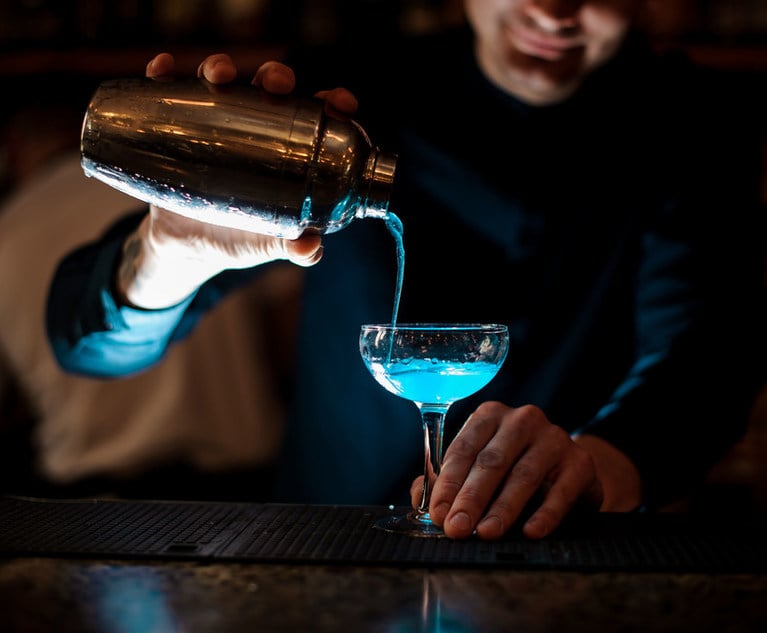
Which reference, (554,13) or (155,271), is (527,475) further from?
(554,13)

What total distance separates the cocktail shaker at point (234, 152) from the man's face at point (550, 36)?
759mm

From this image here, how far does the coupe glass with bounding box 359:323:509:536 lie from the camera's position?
1.15 metres

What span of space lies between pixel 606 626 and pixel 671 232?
1.26m

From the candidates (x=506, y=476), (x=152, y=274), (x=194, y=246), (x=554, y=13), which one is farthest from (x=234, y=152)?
(x=554, y=13)

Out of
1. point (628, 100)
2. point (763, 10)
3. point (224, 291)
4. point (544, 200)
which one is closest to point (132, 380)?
point (224, 291)

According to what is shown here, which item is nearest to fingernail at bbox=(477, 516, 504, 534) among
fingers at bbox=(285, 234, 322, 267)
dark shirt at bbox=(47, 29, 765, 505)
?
fingers at bbox=(285, 234, 322, 267)

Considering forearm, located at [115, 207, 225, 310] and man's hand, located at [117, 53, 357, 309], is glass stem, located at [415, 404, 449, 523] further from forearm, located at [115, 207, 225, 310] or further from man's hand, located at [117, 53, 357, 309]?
forearm, located at [115, 207, 225, 310]

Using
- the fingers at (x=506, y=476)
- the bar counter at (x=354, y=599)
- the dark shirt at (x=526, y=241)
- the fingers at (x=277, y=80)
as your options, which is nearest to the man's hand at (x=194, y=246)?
the fingers at (x=277, y=80)

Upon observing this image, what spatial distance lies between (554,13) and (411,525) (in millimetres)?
1001

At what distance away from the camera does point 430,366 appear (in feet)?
3.80

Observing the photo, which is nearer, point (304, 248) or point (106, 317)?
point (304, 248)

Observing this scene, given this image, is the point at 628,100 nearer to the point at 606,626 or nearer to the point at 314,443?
the point at 314,443

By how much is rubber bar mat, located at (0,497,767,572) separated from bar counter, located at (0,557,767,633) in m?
0.03

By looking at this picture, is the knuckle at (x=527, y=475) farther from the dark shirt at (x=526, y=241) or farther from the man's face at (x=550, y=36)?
the man's face at (x=550, y=36)
